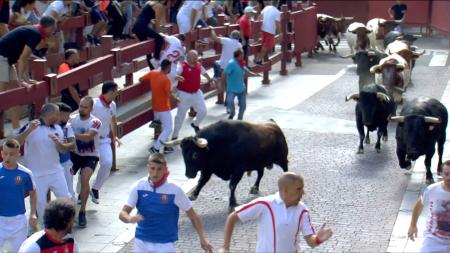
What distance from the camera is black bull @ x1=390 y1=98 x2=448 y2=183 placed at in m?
14.4

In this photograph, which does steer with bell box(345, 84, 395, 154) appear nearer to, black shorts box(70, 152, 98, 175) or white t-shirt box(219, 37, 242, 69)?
white t-shirt box(219, 37, 242, 69)

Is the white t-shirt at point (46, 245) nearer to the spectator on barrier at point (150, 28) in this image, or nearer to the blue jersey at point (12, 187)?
the blue jersey at point (12, 187)

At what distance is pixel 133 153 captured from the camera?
1636 centimetres

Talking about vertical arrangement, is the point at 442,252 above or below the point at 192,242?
above

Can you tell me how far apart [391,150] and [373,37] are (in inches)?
506

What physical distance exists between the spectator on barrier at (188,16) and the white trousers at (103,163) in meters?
7.87

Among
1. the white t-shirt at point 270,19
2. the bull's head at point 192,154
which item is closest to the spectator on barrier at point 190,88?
the bull's head at point 192,154

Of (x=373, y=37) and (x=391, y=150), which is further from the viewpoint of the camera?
(x=373, y=37)

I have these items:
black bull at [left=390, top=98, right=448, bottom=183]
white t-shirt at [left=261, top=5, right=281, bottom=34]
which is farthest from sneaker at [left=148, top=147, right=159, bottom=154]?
white t-shirt at [left=261, top=5, right=281, bottom=34]

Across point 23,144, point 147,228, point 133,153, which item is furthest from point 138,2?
point 147,228

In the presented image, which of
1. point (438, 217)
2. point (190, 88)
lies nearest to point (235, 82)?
point (190, 88)

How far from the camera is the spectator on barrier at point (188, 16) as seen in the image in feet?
68.3

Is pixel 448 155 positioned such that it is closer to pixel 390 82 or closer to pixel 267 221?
pixel 390 82

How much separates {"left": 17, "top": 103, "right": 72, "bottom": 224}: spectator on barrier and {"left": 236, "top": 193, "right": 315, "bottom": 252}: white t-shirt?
4119 millimetres
